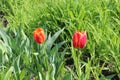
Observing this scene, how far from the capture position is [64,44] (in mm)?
2068

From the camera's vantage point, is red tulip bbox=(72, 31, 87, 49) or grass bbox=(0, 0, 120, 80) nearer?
red tulip bbox=(72, 31, 87, 49)

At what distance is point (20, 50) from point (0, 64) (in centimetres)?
14

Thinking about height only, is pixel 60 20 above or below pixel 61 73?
above

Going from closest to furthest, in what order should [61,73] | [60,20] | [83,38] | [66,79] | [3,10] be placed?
[83,38]
[66,79]
[61,73]
[60,20]
[3,10]

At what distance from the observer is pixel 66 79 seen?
1.50 m

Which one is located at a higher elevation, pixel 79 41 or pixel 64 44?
pixel 79 41

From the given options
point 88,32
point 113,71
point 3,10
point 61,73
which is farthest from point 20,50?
point 3,10

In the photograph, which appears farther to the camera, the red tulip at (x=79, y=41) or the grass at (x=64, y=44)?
the grass at (x=64, y=44)

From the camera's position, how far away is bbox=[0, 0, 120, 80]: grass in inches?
62.1

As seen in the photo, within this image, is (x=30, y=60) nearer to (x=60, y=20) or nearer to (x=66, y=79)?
(x=66, y=79)

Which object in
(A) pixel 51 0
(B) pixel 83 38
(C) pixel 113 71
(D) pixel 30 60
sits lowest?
(C) pixel 113 71

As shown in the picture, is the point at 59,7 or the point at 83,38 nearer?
the point at 83,38

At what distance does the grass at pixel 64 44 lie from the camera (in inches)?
62.1

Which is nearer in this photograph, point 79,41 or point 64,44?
point 79,41
